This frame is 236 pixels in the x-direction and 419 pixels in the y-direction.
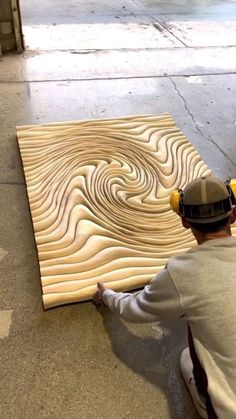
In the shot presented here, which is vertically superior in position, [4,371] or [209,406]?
[209,406]

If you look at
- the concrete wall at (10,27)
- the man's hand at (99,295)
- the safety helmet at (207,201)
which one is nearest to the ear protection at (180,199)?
the safety helmet at (207,201)

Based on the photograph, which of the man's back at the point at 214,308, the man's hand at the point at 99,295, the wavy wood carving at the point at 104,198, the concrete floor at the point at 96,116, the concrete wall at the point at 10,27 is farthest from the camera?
the concrete wall at the point at 10,27

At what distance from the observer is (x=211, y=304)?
1.15 m

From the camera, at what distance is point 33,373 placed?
165 cm

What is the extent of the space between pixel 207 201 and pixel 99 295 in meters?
0.82

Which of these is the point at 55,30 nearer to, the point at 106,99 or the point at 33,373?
the point at 106,99

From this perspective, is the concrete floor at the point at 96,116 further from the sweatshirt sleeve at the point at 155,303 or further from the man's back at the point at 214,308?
the man's back at the point at 214,308

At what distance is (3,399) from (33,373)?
Result: 0.45 ft

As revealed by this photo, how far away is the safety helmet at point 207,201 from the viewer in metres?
1.23

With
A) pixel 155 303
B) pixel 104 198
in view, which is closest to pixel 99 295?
pixel 155 303

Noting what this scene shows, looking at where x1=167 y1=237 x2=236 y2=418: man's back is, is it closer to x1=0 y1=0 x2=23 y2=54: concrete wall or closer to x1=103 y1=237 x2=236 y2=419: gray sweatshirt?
x1=103 y1=237 x2=236 y2=419: gray sweatshirt

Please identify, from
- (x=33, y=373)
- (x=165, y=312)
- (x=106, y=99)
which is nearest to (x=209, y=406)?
(x=165, y=312)

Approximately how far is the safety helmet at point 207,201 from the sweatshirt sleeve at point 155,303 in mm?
188

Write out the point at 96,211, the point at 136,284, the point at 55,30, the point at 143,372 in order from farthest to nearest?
1. the point at 55,30
2. the point at 96,211
3. the point at 136,284
4. the point at 143,372
